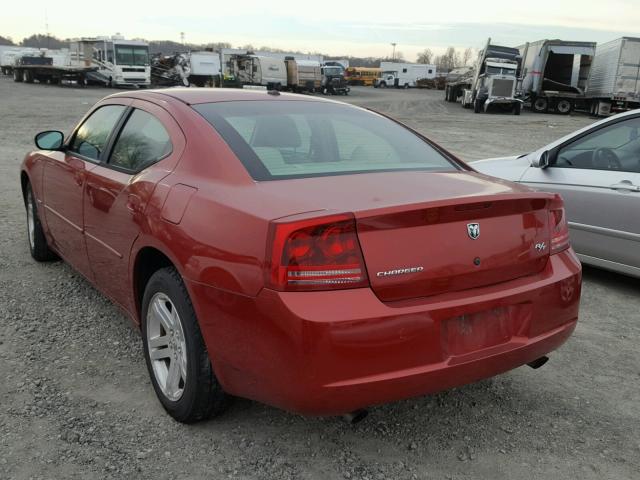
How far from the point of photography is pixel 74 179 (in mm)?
4012

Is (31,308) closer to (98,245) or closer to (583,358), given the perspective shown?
(98,245)

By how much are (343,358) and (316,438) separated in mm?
778

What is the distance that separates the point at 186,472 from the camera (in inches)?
102

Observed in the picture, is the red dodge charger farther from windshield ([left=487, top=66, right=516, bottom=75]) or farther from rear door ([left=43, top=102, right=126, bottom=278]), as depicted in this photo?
windshield ([left=487, top=66, right=516, bottom=75])

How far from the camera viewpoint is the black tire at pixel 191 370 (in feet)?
8.92

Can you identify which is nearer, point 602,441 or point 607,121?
point 602,441

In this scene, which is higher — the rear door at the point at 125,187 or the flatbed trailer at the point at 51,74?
the rear door at the point at 125,187

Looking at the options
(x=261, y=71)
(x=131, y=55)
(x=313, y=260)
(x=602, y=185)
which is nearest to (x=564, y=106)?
(x=261, y=71)

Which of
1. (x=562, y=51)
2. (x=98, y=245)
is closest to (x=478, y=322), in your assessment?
(x=98, y=245)

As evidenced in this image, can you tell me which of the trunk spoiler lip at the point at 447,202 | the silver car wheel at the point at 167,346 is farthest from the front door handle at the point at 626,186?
the silver car wheel at the point at 167,346

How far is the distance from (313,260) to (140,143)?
166cm

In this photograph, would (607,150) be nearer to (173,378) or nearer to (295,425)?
(295,425)

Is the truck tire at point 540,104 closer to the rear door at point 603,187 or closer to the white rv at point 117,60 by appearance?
the white rv at point 117,60

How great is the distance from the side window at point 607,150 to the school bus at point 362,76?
237 ft
